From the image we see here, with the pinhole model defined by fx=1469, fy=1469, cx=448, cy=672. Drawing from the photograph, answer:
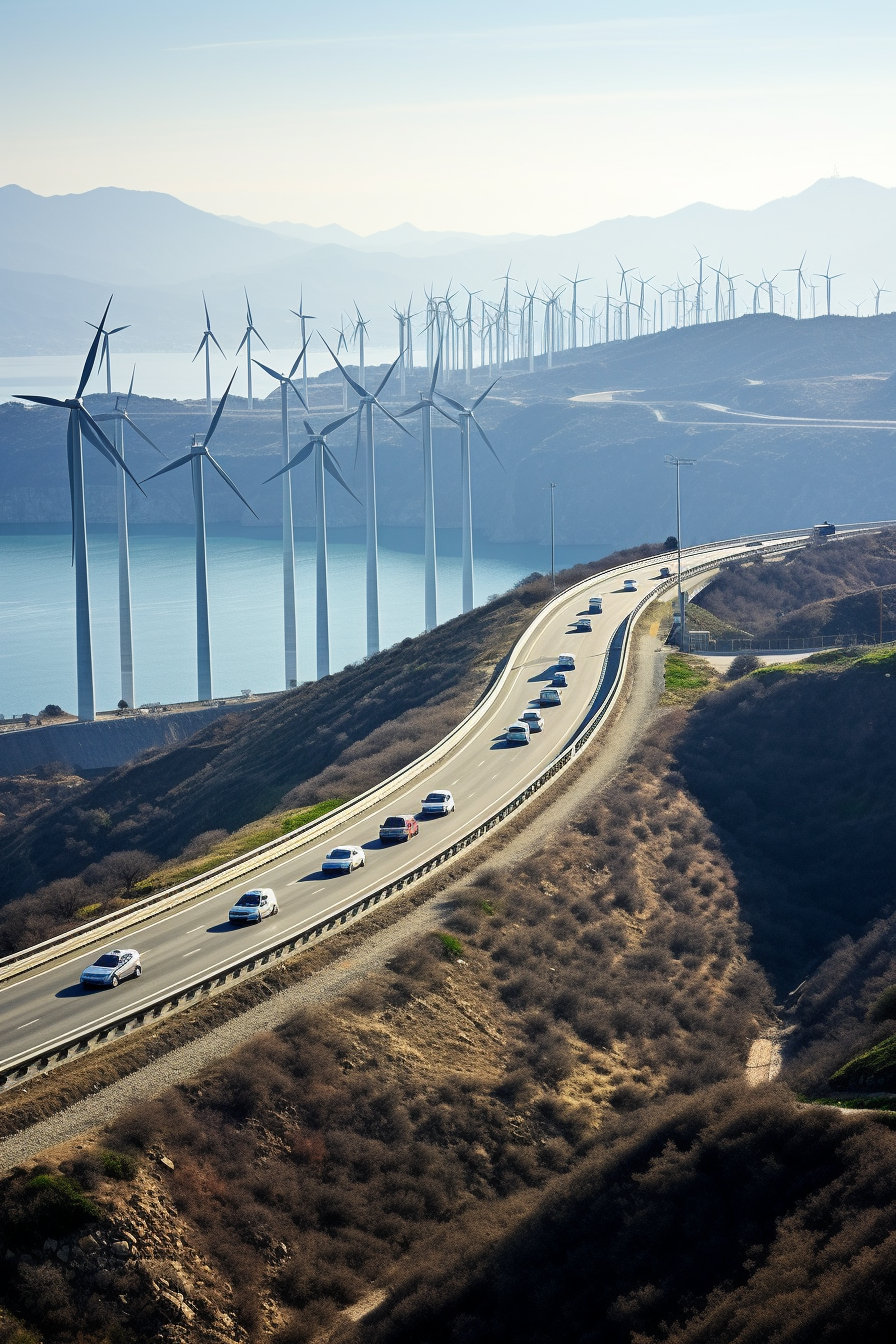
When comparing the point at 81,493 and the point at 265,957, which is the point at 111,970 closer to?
the point at 265,957

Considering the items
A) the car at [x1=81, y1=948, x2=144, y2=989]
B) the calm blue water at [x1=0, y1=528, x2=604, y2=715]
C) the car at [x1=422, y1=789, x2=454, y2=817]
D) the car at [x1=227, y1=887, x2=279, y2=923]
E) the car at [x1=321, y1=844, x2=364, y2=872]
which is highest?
the car at [x1=81, y1=948, x2=144, y2=989]

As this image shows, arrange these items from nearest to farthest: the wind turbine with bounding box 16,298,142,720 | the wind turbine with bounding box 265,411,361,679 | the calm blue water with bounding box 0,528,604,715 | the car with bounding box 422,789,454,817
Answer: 1. the car with bounding box 422,789,454,817
2. the wind turbine with bounding box 16,298,142,720
3. the wind turbine with bounding box 265,411,361,679
4. the calm blue water with bounding box 0,528,604,715

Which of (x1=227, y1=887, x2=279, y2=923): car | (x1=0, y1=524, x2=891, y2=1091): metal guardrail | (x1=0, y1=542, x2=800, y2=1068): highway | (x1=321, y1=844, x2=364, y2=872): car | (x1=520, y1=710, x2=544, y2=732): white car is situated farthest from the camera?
(x1=520, y1=710, x2=544, y2=732): white car

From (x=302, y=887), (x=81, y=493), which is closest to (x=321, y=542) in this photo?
(x=81, y=493)

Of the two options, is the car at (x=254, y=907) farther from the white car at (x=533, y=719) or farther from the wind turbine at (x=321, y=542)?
the wind turbine at (x=321, y=542)

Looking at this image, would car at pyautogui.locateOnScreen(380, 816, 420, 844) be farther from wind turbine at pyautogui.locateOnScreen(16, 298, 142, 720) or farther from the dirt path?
wind turbine at pyautogui.locateOnScreen(16, 298, 142, 720)

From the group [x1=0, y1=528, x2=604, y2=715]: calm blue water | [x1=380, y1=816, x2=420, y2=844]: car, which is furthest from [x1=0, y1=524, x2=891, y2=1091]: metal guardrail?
[x1=0, y1=528, x2=604, y2=715]: calm blue water
